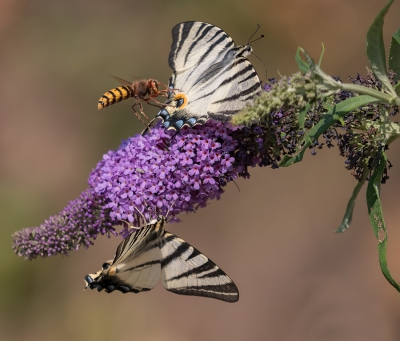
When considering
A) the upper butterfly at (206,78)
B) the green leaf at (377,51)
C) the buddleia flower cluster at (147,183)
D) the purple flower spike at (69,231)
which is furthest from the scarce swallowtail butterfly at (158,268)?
the green leaf at (377,51)

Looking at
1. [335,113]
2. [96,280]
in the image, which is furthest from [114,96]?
[335,113]

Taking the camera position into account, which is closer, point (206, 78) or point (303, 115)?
point (303, 115)

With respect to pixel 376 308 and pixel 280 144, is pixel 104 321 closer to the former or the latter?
pixel 376 308

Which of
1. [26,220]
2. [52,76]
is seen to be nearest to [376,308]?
[26,220]

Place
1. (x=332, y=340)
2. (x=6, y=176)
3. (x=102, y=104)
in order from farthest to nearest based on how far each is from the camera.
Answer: (x=6, y=176) < (x=332, y=340) < (x=102, y=104)

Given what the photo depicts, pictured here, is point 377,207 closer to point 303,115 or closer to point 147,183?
point 303,115

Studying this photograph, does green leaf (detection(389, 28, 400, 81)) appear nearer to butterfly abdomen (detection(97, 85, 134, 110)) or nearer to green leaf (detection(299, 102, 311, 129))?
green leaf (detection(299, 102, 311, 129))

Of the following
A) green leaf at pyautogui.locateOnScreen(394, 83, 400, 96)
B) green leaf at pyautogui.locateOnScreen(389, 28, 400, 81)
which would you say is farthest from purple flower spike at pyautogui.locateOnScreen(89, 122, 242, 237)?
green leaf at pyautogui.locateOnScreen(389, 28, 400, 81)
